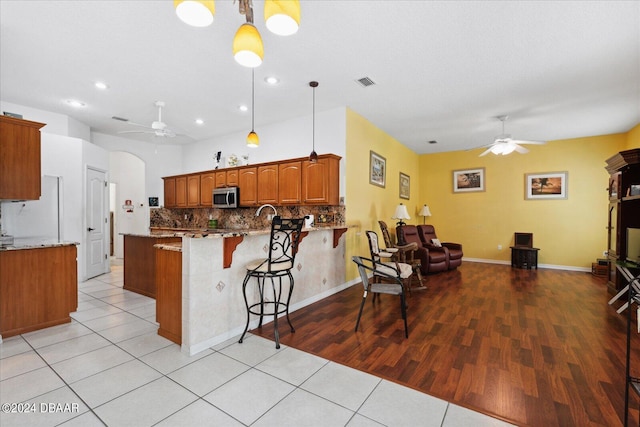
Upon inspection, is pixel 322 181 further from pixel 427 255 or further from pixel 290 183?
pixel 427 255

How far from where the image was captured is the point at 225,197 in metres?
5.80

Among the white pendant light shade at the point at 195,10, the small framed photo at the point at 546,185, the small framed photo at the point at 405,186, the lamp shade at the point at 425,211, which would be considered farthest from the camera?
the lamp shade at the point at 425,211

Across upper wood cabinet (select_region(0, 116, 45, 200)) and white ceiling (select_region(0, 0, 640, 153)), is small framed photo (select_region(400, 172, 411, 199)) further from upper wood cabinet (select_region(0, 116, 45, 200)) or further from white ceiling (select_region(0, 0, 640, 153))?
upper wood cabinet (select_region(0, 116, 45, 200))

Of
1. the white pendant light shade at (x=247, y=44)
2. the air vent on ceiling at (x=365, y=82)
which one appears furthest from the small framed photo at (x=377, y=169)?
the white pendant light shade at (x=247, y=44)

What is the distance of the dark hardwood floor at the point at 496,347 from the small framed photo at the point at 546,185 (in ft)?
9.27

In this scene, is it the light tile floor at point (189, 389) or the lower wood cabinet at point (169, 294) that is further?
the lower wood cabinet at point (169, 294)

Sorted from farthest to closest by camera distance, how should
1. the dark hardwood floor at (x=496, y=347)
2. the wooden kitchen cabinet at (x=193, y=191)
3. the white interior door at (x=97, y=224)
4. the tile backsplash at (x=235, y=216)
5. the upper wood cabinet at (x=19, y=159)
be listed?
the wooden kitchen cabinet at (x=193, y=191)
the white interior door at (x=97, y=224)
the tile backsplash at (x=235, y=216)
the upper wood cabinet at (x=19, y=159)
the dark hardwood floor at (x=496, y=347)

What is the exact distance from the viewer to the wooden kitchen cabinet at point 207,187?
6.31 metres

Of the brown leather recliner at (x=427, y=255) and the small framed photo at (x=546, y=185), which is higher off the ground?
the small framed photo at (x=546, y=185)

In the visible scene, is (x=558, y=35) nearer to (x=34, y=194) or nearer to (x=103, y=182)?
(x=34, y=194)

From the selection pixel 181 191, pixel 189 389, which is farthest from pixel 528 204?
pixel 181 191

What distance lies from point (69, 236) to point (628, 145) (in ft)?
36.4

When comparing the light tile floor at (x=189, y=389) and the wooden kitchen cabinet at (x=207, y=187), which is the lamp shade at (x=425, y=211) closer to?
the wooden kitchen cabinet at (x=207, y=187)

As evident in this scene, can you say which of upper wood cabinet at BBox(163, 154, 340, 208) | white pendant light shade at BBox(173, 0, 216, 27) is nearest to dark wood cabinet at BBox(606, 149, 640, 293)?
upper wood cabinet at BBox(163, 154, 340, 208)
